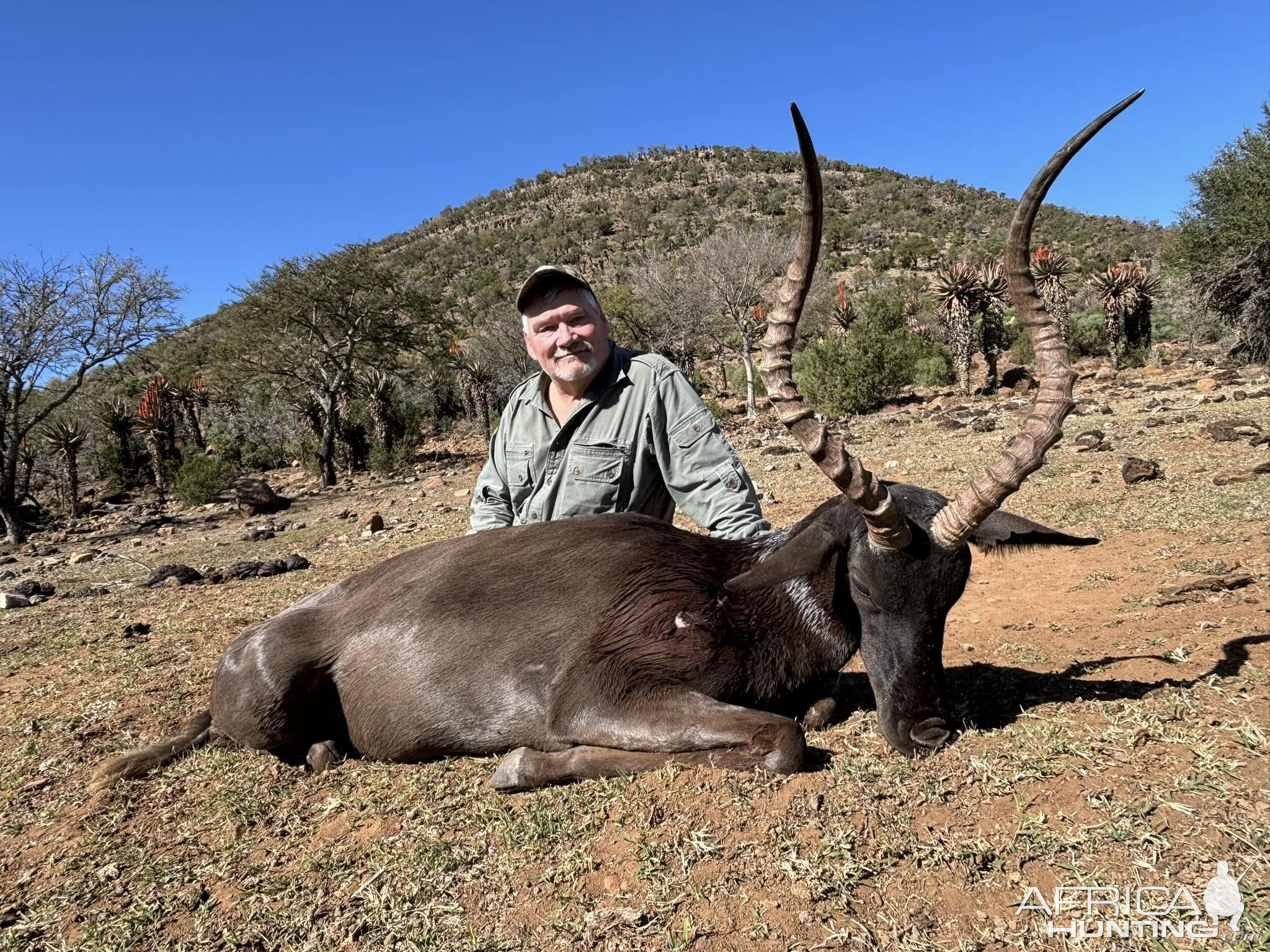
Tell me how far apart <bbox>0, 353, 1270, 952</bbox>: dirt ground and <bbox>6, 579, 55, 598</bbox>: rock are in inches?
257

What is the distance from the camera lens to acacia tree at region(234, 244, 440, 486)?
26969mm

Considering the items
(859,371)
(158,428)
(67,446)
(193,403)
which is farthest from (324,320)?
(859,371)

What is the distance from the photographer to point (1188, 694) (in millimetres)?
3152

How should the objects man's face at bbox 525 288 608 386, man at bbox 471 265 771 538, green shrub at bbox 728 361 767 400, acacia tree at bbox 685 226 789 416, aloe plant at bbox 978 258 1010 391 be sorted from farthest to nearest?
green shrub at bbox 728 361 767 400
acacia tree at bbox 685 226 789 416
aloe plant at bbox 978 258 1010 391
man's face at bbox 525 288 608 386
man at bbox 471 265 771 538

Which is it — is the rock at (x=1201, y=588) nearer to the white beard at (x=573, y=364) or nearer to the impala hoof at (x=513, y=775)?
the white beard at (x=573, y=364)

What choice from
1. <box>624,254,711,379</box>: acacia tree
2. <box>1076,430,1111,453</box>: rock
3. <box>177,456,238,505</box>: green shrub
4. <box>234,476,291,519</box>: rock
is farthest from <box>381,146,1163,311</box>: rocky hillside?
<box>1076,430,1111,453</box>: rock

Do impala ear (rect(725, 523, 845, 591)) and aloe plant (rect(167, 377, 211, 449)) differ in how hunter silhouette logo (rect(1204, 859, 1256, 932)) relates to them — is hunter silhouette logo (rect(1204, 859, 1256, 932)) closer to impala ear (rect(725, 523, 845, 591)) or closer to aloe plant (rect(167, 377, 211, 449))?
impala ear (rect(725, 523, 845, 591))

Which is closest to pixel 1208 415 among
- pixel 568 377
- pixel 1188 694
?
pixel 1188 694

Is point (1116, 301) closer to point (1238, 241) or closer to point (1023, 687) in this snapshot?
point (1238, 241)

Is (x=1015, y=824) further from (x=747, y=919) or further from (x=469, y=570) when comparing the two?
(x=469, y=570)

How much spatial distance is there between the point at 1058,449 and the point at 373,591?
34.9 ft

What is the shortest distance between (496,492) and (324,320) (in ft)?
85.1

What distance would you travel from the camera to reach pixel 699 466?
4195 mm

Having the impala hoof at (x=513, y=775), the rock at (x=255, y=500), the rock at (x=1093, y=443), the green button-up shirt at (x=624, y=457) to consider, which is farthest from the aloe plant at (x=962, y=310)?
the impala hoof at (x=513, y=775)
